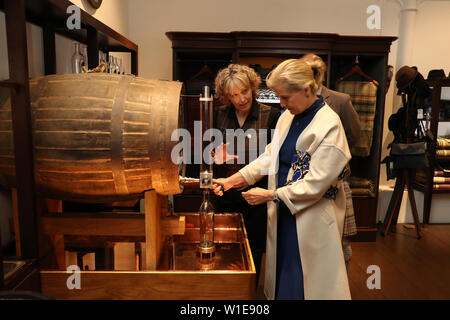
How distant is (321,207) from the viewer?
162 cm

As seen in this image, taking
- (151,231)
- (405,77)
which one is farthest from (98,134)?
(405,77)

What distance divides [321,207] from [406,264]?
6.97ft

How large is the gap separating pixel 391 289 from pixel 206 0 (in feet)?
11.0

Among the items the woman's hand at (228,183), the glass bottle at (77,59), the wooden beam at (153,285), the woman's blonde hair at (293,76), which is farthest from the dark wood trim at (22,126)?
the woman's blonde hair at (293,76)

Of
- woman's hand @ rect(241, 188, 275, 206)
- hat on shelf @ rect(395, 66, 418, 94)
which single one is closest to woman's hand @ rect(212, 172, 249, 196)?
woman's hand @ rect(241, 188, 275, 206)

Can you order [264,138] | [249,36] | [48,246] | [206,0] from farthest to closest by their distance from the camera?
[206,0] → [249,36] → [264,138] → [48,246]

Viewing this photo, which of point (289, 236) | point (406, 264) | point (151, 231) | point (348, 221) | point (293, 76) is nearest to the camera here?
point (151, 231)

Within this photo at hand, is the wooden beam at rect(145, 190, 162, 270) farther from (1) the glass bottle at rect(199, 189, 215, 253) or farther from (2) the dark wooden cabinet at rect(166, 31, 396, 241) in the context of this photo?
(2) the dark wooden cabinet at rect(166, 31, 396, 241)

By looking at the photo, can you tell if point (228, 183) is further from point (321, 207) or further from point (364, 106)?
point (364, 106)

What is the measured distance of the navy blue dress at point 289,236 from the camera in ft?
5.49

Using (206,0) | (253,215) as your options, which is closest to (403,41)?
(206,0)

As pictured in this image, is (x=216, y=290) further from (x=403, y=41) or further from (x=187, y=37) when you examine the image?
(x=403, y=41)

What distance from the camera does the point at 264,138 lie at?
2.11 meters
